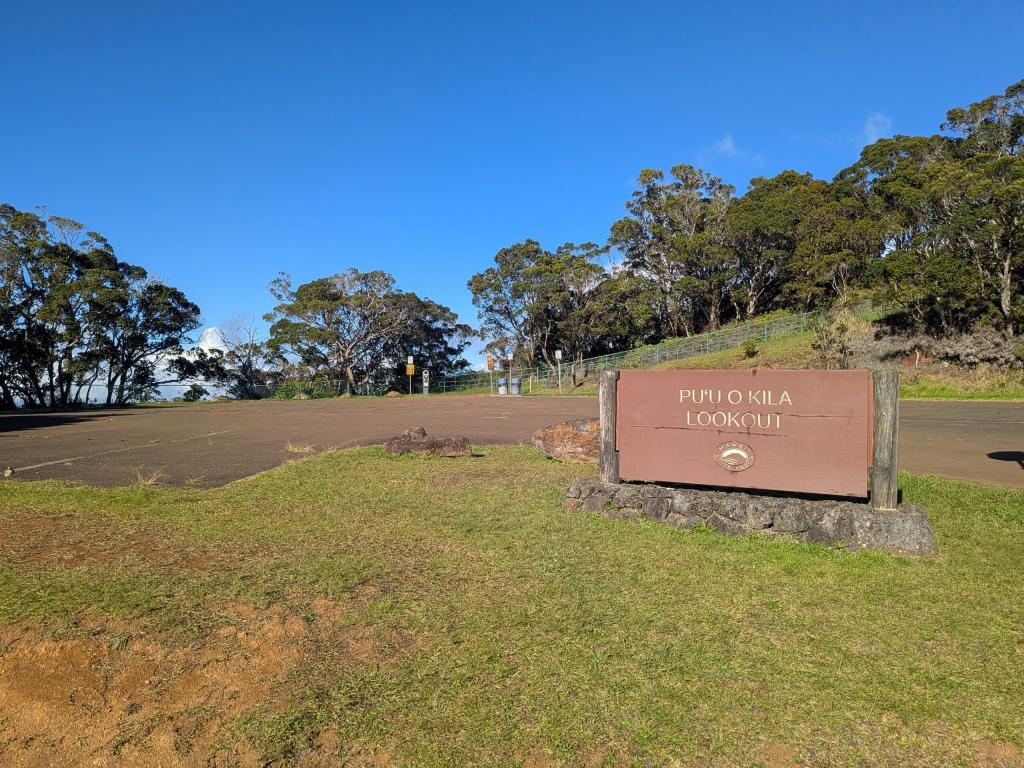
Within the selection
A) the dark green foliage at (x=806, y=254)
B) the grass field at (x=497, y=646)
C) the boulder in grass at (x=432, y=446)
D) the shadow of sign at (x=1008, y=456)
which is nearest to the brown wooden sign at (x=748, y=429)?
the grass field at (x=497, y=646)

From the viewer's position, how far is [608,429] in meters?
5.84

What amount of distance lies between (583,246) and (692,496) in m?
45.5

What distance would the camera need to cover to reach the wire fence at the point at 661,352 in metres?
39.6

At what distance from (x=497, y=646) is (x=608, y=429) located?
3005mm

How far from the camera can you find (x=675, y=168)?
50.5 m

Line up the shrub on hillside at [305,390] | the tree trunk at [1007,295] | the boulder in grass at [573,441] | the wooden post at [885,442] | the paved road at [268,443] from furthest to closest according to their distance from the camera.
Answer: the shrub on hillside at [305,390] → the tree trunk at [1007,295] → the boulder in grass at [573,441] → the paved road at [268,443] → the wooden post at [885,442]

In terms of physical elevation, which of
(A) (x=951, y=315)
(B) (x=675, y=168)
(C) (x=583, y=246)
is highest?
(B) (x=675, y=168)

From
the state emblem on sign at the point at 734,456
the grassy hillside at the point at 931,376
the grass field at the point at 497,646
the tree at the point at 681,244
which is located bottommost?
the grass field at the point at 497,646

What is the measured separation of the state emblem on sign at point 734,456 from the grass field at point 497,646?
0.61 meters

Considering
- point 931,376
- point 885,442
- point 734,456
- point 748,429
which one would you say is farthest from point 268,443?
point 931,376

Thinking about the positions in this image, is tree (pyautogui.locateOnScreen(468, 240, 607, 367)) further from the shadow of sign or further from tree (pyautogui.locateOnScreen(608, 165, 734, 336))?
the shadow of sign

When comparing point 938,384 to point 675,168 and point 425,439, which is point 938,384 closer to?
point 425,439

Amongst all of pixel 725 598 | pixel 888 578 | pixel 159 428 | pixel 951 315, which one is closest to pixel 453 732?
pixel 725 598

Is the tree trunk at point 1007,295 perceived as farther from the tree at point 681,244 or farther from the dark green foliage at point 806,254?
the tree at point 681,244
